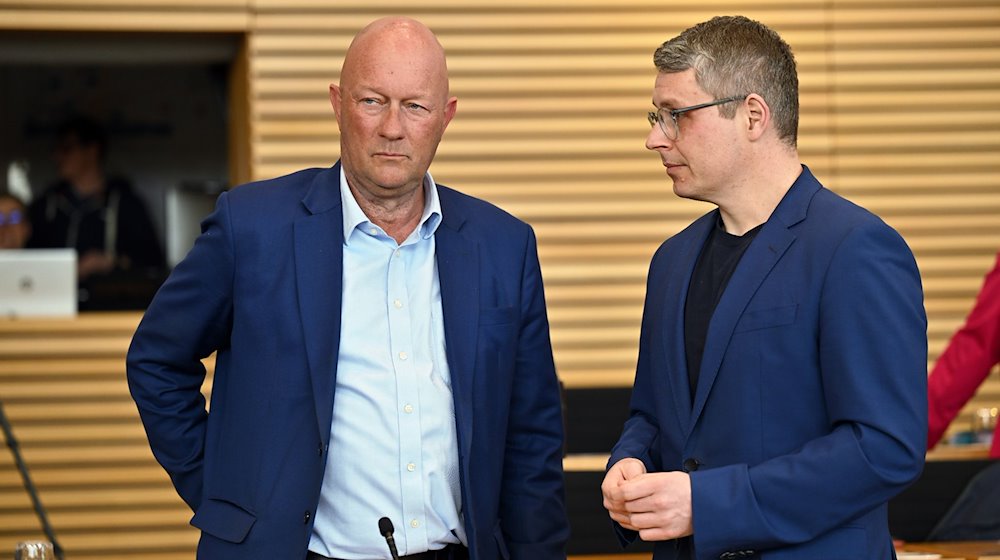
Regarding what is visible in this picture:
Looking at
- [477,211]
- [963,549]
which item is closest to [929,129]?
[963,549]

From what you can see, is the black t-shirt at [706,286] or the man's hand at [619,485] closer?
the man's hand at [619,485]

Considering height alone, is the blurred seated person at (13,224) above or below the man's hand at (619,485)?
above

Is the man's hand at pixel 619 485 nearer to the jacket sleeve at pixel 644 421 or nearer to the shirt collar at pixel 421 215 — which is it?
the jacket sleeve at pixel 644 421

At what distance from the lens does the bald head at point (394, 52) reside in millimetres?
2768

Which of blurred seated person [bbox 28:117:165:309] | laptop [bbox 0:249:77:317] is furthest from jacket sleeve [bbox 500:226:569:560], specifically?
blurred seated person [bbox 28:117:165:309]

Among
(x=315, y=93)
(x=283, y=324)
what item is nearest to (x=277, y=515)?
(x=283, y=324)

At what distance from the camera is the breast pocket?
2271 mm

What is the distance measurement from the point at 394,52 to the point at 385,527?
0.97 meters

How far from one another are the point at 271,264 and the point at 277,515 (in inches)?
20.2

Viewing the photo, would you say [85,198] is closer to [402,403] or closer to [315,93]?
[315,93]

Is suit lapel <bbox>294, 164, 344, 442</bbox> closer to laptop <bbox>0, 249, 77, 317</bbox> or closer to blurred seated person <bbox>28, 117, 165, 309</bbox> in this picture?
laptop <bbox>0, 249, 77, 317</bbox>

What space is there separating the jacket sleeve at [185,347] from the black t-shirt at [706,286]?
952 millimetres

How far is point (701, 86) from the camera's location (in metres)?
2.39

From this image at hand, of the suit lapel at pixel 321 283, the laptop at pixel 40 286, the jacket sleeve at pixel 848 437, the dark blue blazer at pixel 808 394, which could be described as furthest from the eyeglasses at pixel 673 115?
the laptop at pixel 40 286
